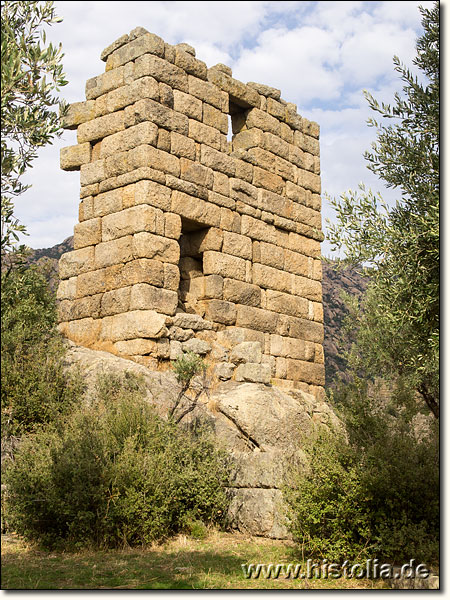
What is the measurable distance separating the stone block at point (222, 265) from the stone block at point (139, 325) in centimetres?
191

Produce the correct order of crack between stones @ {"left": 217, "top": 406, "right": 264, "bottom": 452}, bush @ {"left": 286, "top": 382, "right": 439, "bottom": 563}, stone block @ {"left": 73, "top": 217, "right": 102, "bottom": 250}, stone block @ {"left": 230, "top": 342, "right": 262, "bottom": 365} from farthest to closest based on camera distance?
stone block @ {"left": 73, "top": 217, "right": 102, "bottom": 250} → stone block @ {"left": 230, "top": 342, "right": 262, "bottom": 365} → crack between stones @ {"left": 217, "top": 406, "right": 264, "bottom": 452} → bush @ {"left": 286, "top": 382, "right": 439, "bottom": 563}

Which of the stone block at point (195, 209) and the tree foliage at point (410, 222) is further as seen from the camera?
the stone block at point (195, 209)

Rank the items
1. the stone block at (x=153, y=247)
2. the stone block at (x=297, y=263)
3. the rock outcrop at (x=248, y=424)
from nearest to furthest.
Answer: the rock outcrop at (x=248, y=424), the stone block at (x=153, y=247), the stone block at (x=297, y=263)

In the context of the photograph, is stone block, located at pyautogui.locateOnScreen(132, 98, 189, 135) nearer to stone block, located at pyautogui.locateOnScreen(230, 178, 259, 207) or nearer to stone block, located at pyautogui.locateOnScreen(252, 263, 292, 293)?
stone block, located at pyautogui.locateOnScreen(230, 178, 259, 207)

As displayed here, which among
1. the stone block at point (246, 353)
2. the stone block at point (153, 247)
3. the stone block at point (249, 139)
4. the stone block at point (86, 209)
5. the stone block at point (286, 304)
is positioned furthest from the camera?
the stone block at point (249, 139)

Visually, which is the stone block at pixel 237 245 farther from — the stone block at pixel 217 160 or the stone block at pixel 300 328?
the stone block at pixel 300 328

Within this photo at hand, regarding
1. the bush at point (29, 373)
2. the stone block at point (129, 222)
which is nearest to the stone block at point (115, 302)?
the stone block at point (129, 222)

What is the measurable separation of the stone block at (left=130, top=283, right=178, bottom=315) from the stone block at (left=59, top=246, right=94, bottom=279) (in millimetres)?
1631

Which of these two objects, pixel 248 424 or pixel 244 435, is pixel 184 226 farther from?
pixel 244 435

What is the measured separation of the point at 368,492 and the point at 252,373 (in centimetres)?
524

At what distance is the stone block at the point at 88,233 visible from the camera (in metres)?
12.9

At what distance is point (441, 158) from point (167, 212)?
5.89 m

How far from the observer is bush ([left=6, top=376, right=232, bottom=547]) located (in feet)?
25.7

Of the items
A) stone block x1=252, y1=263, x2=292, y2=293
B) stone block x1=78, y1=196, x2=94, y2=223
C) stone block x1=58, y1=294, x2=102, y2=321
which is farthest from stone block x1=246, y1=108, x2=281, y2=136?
stone block x1=58, y1=294, x2=102, y2=321
